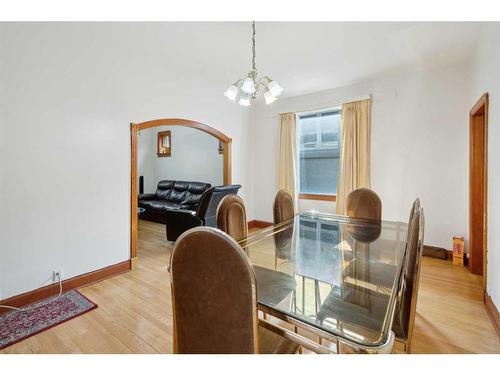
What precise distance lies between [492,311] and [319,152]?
10.3ft

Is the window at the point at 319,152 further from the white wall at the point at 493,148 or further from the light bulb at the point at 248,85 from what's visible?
the light bulb at the point at 248,85

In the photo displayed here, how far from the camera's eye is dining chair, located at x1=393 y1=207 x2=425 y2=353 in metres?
1.13

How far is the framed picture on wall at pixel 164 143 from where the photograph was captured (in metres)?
6.91

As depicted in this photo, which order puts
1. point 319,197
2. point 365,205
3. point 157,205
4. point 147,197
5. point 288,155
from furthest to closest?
point 147,197
point 157,205
point 288,155
point 319,197
point 365,205

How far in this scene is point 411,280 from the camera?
120cm

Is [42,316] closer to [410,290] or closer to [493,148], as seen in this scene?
[410,290]

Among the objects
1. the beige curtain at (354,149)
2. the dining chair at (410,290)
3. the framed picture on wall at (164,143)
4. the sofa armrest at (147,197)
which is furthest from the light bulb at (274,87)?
the framed picture on wall at (164,143)

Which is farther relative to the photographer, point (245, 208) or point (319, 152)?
point (319, 152)

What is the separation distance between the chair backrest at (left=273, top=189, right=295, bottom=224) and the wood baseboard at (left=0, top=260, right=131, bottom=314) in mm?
1970

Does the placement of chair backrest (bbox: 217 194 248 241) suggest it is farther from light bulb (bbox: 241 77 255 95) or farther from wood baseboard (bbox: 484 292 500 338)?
wood baseboard (bbox: 484 292 500 338)

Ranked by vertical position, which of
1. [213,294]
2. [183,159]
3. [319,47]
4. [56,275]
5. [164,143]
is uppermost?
[319,47]

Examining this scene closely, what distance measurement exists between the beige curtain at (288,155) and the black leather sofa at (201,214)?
3.91 feet

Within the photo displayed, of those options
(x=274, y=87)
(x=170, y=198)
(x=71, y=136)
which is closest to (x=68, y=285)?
(x=71, y=136)
